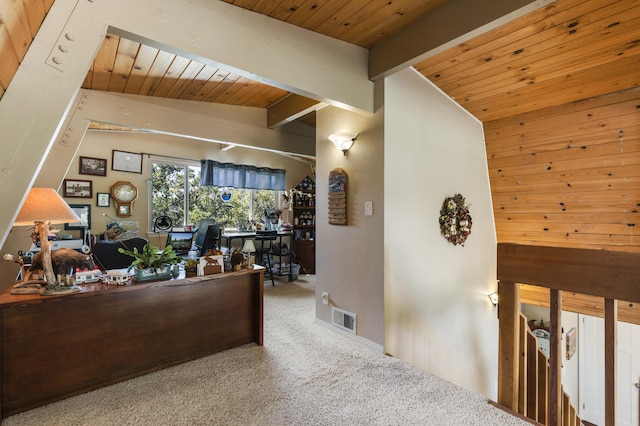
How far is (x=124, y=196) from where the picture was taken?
443 cm

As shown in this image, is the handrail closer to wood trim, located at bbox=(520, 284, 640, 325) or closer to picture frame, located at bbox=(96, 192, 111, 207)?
wood trim, located at bbox=(520, 284, 640, 325)

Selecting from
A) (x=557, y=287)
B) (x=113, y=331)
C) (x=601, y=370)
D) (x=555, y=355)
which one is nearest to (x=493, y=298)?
(x=601, y=370)

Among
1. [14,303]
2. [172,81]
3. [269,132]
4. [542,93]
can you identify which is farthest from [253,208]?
[542,93]

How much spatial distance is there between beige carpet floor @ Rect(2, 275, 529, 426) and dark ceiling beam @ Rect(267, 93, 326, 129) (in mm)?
2547

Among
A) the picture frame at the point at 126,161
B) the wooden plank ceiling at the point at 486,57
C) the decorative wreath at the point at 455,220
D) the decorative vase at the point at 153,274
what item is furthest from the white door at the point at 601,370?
the picture frame at the point at 126,161

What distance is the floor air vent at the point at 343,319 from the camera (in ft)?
9.68

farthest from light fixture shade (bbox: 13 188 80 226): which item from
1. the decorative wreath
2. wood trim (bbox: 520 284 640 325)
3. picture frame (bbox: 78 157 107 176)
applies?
wood trim (bbox: 520 284 640 325)

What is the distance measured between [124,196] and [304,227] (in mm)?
2894

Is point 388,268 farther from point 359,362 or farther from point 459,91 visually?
point 459,91

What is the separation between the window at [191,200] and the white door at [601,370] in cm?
560

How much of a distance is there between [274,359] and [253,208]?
3824 millimetres

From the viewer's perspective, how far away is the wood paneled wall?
10.0 ft

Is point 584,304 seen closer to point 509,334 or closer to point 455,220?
point 455,220

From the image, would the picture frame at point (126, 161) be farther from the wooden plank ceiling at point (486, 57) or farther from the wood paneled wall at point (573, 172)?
the wood paneled wall at point (573, 172)
